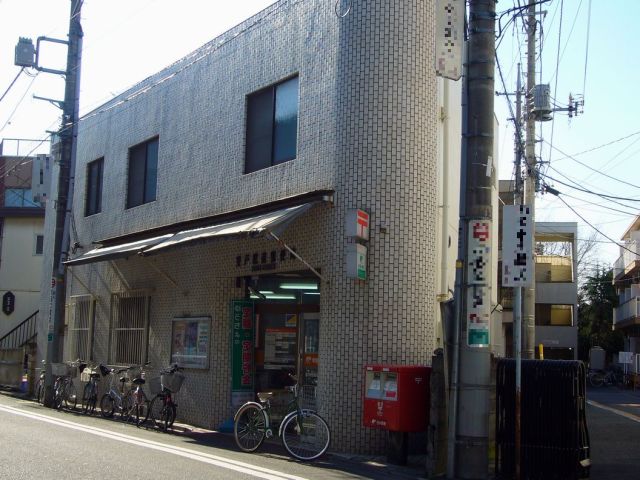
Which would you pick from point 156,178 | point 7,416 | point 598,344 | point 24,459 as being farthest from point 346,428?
point 598,344

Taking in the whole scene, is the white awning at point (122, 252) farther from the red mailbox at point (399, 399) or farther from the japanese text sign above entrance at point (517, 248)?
the japanese text sign above entrance at point (517, 248)

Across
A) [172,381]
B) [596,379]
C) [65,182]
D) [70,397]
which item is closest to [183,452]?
[172,381]

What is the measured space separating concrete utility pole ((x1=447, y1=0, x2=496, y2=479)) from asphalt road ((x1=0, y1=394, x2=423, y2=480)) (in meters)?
0.91

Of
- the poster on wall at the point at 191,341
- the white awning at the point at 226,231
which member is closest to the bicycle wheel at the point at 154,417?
the poster on wall at the point at 191,341

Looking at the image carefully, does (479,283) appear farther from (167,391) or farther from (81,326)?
(81,326)

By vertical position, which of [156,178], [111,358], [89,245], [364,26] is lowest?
[111,358]

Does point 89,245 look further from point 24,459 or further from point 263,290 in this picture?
point 24,459

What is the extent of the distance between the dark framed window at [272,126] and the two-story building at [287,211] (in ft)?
0.11

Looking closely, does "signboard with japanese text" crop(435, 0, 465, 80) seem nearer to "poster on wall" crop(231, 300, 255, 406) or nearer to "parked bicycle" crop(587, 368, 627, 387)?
"poster on wall" crop(231, 300, 255, 406)

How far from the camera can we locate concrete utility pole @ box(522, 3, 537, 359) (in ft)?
61.1

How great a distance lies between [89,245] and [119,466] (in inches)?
488

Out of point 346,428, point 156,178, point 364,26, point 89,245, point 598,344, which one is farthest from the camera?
point 598,344

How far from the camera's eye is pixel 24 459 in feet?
31.4

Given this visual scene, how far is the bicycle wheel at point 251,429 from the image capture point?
37.8 ft
